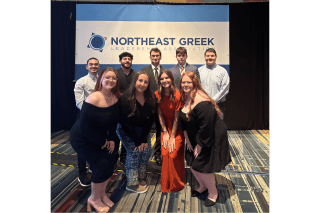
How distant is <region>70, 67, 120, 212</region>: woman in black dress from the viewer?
72.6 inches

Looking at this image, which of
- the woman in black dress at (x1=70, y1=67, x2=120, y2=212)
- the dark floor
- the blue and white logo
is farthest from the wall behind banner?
the woman in black dress at (x1=70, y1=67, x2=120, y2=212)

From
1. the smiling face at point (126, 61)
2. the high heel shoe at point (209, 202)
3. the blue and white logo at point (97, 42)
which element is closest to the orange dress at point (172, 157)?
the high heel shoe at point (209, 202)

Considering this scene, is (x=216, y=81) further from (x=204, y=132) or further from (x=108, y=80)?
(x=108, y=80)

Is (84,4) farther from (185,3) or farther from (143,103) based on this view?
(143,103)

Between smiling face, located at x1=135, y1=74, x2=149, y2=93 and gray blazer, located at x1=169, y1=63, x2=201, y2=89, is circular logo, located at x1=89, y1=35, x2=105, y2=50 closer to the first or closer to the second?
gray blazer, located at x1=169, y1=63, x2=201, y2=89

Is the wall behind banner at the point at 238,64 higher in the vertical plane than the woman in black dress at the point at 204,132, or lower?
higher

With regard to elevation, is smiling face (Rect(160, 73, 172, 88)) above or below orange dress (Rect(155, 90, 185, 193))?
above

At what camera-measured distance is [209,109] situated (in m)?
1.95

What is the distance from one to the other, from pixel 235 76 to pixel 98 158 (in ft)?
13.7

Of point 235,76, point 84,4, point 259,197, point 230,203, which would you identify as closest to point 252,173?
point 259,197

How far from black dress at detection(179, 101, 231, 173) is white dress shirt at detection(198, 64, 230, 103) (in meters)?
1.49

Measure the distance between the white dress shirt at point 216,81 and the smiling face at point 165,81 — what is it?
57.9 inches

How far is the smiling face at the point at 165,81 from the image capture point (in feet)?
7.20

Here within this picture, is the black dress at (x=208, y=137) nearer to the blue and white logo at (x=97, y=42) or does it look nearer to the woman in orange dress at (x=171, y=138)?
the woman in orange dress at (x=171, y=138)
